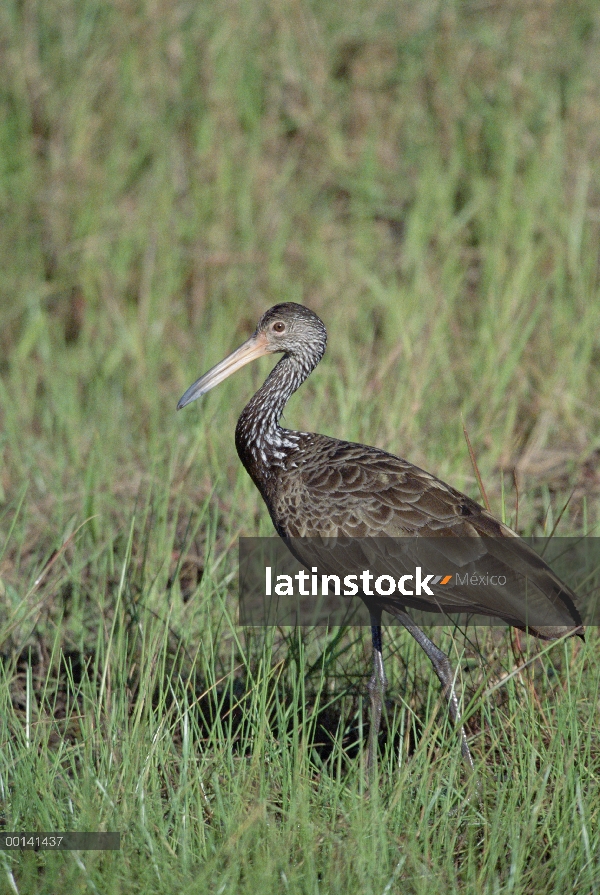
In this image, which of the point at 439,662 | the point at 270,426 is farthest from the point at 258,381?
the point at 439,662

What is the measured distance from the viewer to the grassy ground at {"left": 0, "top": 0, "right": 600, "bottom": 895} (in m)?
2.89

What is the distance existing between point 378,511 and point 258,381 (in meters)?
2.18

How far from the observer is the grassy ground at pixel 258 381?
2889 mm

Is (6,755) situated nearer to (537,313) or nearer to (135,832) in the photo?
(135,832)

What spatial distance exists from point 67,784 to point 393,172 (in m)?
5.47

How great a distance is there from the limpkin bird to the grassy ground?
0.17 meters

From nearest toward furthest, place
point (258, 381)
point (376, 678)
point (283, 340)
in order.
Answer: point (376, 678)
point (283, 340)
point (258, 381)

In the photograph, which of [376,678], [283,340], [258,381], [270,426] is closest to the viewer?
[376,678]

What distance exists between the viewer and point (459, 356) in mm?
6215

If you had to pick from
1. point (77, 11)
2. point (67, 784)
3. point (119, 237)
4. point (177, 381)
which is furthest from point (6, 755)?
point (77, 11)

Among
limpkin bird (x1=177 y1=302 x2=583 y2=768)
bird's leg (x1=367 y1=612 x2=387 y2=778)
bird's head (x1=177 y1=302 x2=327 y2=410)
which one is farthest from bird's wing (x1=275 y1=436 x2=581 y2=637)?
bird's head (x1=177 y1=302 x2=327 y2=410)

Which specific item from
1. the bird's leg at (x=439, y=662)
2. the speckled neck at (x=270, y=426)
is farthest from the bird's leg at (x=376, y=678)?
the speckled neck at (x=270, y=426)

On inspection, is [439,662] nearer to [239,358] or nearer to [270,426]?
[270,426]

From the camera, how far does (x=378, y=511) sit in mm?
3479
